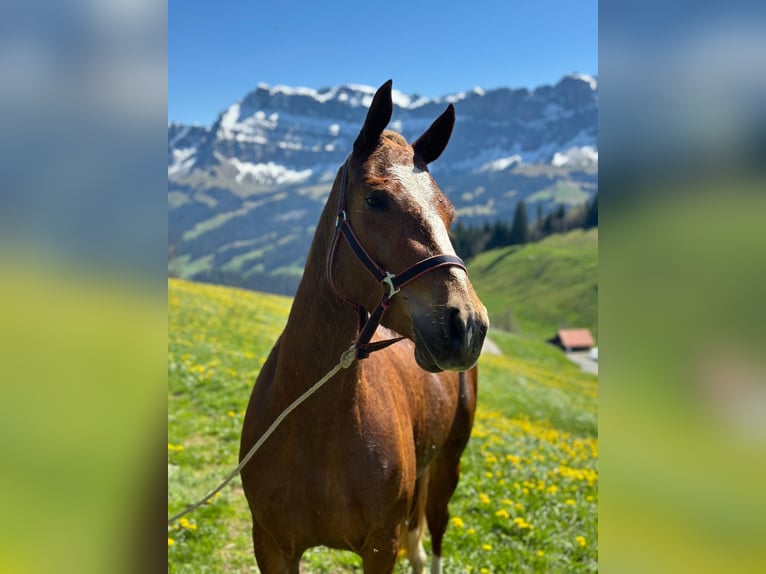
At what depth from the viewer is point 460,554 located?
220 inches

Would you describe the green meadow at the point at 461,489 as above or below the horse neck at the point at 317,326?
below

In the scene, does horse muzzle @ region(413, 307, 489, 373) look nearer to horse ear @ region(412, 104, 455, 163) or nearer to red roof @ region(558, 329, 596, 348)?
horse ear @ region(412, 104, 455, 163)

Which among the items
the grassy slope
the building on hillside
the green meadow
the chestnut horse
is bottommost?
the building on hillside

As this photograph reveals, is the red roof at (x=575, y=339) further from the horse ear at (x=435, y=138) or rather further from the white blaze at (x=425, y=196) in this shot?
the white blaze at (x=425, y=196)

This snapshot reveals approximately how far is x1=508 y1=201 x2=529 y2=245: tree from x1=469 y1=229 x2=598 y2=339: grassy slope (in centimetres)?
239

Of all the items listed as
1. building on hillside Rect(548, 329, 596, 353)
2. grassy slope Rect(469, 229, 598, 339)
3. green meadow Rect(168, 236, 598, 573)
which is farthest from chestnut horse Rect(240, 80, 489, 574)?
grassy slope Rect(469, 229, 598, 339)

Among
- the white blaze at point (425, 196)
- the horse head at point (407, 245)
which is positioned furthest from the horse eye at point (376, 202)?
the white blaze at point (425, 196)

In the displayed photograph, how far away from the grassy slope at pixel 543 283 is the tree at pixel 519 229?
7.83 ft

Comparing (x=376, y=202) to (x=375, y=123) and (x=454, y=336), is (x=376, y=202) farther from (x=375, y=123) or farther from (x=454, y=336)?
(x=454, y=336)

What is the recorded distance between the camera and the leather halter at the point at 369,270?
93.4 inches

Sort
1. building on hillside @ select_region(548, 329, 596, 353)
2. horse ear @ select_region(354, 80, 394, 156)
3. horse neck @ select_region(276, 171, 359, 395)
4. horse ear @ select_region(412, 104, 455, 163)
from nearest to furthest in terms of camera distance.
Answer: horse ear @ select_region(354, 80, 394, 156) → horse neck @ select_region(276, 171, 359, 395) → horse ear @ select_region(412, 104, 455, 163) → building on hillside @ select_region(548, 329, 596, 353)

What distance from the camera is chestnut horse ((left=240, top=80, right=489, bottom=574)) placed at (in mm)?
2383
